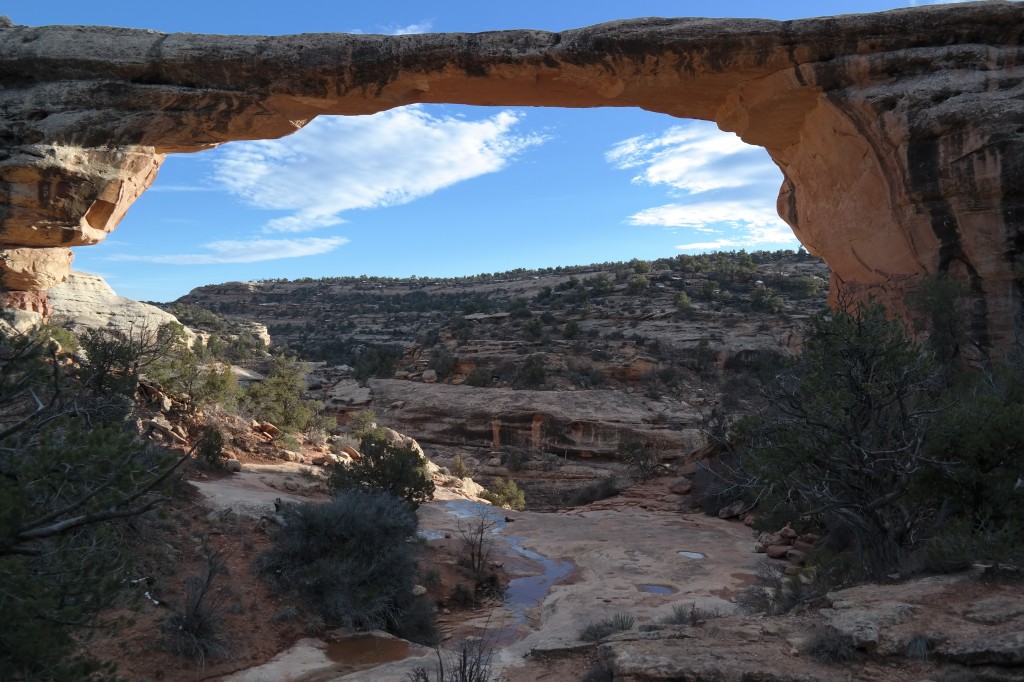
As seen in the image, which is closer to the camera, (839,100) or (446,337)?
(839,100)

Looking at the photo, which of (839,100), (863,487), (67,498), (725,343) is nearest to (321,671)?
(67,498)

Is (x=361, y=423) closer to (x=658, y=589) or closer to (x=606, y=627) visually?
(x=658, y=589)

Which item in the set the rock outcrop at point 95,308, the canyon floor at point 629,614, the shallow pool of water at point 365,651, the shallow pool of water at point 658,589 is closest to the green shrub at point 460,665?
the canyon floor at point 629,614

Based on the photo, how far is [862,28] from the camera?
10.3m

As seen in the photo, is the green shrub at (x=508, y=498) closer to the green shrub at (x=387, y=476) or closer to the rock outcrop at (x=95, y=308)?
the green shrub at (x=387, y=476)

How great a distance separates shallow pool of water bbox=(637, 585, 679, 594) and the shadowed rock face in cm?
662

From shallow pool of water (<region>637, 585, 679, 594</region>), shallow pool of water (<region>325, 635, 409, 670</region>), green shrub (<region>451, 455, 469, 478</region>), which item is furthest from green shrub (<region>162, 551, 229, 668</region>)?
green shrub (<region>451, 455, 469, 478</region>)

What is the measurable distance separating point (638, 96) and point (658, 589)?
8.48m

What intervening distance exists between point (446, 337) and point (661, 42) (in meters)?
22.6

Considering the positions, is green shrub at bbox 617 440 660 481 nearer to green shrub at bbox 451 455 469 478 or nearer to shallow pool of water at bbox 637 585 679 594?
green shrub at bbox 451 455 469 478

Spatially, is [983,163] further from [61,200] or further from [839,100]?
[61,200]

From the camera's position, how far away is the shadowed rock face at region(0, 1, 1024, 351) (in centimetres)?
1012

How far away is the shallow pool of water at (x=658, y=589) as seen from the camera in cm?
918

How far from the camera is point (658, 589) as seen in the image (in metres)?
9.34
